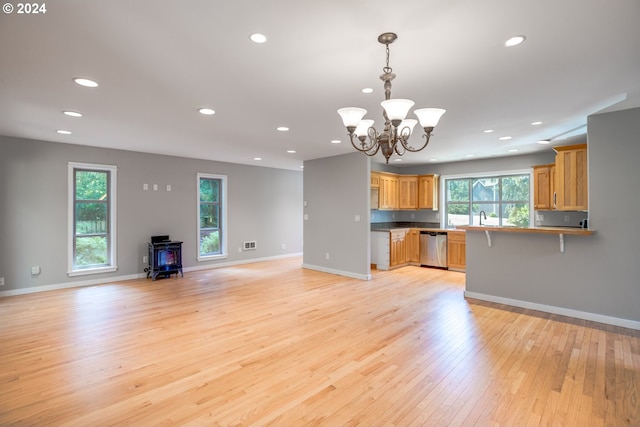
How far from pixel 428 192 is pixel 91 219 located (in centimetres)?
731

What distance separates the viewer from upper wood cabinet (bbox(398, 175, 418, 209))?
8.12 meters

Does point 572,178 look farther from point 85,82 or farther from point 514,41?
point 85,82

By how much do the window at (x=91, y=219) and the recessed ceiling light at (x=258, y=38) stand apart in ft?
17.1

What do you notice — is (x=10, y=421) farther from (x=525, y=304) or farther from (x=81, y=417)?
(x=525, y=304)

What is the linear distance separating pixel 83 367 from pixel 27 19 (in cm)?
266

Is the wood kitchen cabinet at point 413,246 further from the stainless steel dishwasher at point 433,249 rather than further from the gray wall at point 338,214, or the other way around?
the gray wall at point 338,214

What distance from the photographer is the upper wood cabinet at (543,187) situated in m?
6.04

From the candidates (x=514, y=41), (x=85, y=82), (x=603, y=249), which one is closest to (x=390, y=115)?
(x=514, y=41)

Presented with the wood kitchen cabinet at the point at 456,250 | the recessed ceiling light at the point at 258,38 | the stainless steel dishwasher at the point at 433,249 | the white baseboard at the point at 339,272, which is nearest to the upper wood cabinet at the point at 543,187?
the wood kitchen cabinet at the point at 456,250

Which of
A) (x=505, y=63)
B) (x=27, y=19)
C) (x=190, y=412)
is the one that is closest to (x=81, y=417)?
(x=190, y=412)

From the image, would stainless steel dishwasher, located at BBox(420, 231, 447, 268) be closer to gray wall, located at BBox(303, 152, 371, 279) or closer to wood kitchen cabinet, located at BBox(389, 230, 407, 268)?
wood kitchen cabinet, located at BBox(389, 230, 407, 268)

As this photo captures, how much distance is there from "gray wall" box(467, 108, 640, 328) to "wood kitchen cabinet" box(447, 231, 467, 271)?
2575 millimetres

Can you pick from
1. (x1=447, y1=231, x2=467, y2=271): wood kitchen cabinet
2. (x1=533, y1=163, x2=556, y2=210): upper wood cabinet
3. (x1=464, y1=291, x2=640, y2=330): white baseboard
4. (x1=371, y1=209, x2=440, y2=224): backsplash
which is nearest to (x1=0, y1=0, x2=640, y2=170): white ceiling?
(x1=533, y1=163, x2=556, y2=210): upper wood cabinet

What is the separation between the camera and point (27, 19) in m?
1.91
